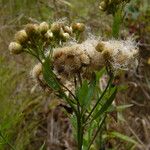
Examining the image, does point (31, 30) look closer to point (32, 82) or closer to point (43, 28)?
point (43, 28)

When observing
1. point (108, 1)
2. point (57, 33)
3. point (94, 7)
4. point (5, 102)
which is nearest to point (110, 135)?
point (5, 102)

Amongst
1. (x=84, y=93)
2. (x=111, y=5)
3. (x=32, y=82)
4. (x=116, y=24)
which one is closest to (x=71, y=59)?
(x=84, y=93)

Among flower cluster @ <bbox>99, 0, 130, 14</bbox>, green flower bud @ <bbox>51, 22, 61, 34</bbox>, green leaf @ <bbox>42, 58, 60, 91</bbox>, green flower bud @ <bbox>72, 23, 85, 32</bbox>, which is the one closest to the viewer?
green leaf @ <bbox>42, 58, 60, 91</bbox>

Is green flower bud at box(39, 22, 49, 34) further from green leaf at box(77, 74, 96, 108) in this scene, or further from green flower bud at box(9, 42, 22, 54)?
green leaf at box(77, 74, 96, 108)

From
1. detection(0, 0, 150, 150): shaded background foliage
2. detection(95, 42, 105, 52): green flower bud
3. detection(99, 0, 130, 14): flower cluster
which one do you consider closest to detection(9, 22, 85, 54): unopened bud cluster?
detection(95, 42, 105, 52): green flower bud

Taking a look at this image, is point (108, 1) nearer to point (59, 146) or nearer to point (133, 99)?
point (59, 146)
